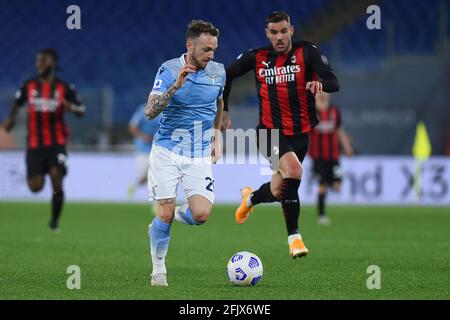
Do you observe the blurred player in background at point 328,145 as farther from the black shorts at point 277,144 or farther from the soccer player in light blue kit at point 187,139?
the soccer player in light blue kit at point 187,139

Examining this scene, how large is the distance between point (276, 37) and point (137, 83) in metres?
14.4

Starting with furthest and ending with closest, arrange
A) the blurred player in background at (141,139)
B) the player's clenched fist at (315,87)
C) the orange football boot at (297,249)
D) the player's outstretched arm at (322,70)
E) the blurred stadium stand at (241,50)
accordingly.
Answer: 1. the blurred stadium stand at (241,50)
2. the blurred player in background at (141,139)
3. the player's outstretched arm at (322,70)
4. the orange football boot at (297,249)
5. the player's clenched fist at (315,87)

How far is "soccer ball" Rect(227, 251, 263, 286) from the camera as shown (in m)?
7.01

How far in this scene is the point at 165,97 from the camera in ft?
22.2

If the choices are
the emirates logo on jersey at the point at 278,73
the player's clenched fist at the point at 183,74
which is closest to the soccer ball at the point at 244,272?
the player's clenched fist at the point at 183,74

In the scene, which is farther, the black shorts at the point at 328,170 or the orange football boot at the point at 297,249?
the black shorts at the point at 328,170

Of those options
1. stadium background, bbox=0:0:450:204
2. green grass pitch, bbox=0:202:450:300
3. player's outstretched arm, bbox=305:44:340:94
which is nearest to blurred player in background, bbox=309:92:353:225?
green grass pitch, bbox=0:202:450:300

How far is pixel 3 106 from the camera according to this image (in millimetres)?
19922

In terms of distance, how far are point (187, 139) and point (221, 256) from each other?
2407 millimetres

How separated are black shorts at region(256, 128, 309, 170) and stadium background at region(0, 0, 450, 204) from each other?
9.83m

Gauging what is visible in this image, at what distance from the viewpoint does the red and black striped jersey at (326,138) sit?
48.1ft

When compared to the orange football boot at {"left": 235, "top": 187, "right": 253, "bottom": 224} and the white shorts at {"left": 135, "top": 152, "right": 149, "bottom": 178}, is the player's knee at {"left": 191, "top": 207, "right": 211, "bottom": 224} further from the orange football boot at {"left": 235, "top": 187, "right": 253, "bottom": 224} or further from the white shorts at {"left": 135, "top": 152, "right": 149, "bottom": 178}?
the white shorts at {"left": 135, "top": 152, "right": 149, "bottom": 178}

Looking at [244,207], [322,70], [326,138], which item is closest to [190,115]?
[322,70]

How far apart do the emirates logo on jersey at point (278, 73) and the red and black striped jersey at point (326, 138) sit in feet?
20.4
